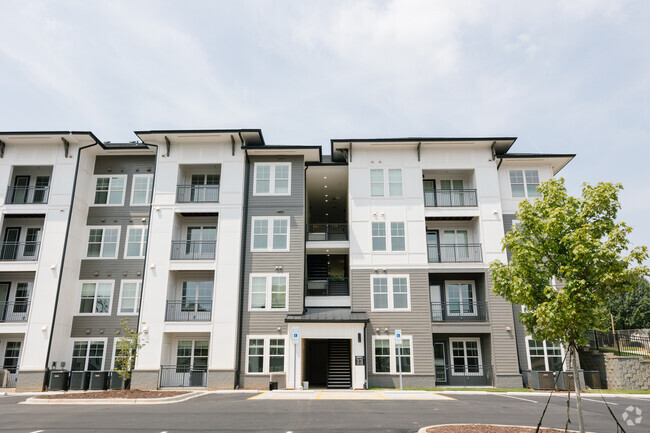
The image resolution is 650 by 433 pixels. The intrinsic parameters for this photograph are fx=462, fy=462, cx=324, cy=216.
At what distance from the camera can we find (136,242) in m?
25.4

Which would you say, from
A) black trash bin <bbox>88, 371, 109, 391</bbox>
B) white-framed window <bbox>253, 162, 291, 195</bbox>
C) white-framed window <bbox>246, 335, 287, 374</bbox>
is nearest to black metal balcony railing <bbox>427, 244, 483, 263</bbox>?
white-framed window <bbox>253, 162, 291, 195</bbox>

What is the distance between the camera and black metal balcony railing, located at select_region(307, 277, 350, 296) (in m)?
27.0

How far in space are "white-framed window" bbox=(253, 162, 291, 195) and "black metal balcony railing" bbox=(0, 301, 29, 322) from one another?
13471 mm

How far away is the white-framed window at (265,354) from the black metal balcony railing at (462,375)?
8382 millimetres

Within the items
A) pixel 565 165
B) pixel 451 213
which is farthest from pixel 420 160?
pixel 565 165

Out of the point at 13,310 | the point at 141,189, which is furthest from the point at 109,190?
the point at 13,310

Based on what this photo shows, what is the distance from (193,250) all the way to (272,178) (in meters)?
5.84

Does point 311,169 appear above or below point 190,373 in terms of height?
above

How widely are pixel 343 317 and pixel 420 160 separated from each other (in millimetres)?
9695

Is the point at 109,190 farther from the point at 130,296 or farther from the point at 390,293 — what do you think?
the point at 390,293

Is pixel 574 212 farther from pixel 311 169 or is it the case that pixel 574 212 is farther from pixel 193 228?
pixel 193 228

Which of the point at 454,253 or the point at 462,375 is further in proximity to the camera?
the point at 454,253

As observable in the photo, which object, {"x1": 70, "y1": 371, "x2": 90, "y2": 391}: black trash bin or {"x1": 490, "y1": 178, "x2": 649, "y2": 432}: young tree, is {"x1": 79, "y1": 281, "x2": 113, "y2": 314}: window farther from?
{"x1": 490, "y1": 178, "x2": 649, "y2": 432}: young tree

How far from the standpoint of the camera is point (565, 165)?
26.3 metres
